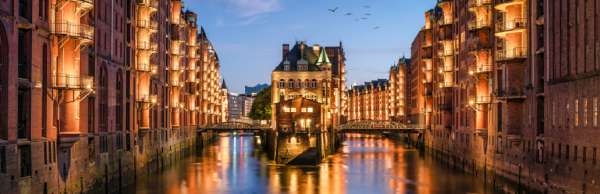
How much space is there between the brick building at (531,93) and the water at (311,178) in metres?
4.39

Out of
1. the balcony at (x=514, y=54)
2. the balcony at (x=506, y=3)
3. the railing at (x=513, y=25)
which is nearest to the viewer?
the balcony at (x=514, y=54)

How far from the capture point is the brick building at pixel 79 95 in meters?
38.2

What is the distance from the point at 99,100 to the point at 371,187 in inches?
1027

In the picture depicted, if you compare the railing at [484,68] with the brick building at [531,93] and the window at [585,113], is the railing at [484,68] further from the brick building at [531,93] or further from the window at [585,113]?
the window at [585,113]

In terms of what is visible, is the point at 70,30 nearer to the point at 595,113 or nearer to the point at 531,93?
the point at 595,113

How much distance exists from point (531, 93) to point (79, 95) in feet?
104

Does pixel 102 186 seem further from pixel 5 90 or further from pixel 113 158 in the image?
pixel 5 90

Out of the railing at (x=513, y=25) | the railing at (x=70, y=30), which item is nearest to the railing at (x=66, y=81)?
the railing at (x=70, y=30)

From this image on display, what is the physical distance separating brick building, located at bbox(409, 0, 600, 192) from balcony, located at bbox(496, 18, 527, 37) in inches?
3.0

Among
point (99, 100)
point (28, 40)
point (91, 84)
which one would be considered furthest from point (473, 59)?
point (28, 40)

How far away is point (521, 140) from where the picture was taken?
59.8 meters

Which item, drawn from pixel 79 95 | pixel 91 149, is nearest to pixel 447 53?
pixel 91 149

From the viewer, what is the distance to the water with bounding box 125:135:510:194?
68062 millimetres

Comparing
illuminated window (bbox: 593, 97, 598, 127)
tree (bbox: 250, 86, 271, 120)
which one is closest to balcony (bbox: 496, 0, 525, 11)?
illuminated window (bbox: 593, 97, 598, 127)
